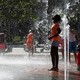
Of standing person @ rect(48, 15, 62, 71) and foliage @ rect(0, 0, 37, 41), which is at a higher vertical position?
foliage @ rect(0, 0, 37, 41)

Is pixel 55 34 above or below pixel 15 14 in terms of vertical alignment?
below

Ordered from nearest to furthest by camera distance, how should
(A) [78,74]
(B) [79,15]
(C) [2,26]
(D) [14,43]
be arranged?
(A) [78,74], (B) [79,15], (D) [14,43], (C) [2,26]

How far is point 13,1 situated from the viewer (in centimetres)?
Result: 3738

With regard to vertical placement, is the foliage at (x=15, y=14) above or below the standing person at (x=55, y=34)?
above

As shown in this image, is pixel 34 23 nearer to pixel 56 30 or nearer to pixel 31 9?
pixel 31 9

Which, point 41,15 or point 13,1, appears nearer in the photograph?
point 13,1

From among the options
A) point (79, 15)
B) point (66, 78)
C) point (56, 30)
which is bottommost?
point (66, 78)

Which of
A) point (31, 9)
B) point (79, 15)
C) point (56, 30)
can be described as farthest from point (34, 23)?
point (56, 30)

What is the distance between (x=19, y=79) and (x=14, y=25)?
32.9 m

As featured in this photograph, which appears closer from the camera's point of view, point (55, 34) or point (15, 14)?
point (55, 34)

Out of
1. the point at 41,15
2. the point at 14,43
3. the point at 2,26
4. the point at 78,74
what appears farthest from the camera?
the point at 41,15

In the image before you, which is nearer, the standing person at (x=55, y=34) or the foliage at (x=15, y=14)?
the standing person at (x=55, y=34)

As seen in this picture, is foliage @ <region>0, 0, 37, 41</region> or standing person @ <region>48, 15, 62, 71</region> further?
foliage @ <region>0, 0, 37, 41</region>

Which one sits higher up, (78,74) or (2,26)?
(2,26)
